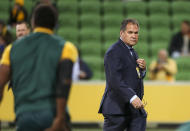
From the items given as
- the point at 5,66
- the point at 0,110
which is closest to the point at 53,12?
the point at 5,66

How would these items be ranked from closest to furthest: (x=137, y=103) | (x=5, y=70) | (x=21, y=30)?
(x=5, y=70) < (x=137, y=103) < (x=21, y=30)

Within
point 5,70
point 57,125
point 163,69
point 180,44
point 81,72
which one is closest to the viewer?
point 57,125

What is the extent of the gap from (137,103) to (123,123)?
322mm

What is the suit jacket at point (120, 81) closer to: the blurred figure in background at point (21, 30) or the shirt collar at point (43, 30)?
the blurred figure in background at point (21, 30)

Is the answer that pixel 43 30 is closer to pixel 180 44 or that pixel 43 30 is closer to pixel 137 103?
pixel 137 103

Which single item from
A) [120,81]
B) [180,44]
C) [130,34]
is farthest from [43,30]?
[180,44]

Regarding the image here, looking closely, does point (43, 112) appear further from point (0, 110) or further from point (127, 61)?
point (0, 110)

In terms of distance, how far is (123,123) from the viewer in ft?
17.3

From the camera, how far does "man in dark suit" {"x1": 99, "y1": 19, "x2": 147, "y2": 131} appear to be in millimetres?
5105

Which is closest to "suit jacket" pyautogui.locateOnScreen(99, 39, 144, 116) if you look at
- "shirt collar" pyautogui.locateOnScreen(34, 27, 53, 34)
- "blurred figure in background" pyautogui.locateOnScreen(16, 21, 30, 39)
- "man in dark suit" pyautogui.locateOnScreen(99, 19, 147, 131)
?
"man in dark suit" pyautogui.locateOnScreen(99, 19, 147, 131)

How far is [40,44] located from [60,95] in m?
0.36

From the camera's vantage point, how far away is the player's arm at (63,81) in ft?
11.5

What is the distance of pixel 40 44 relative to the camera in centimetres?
360

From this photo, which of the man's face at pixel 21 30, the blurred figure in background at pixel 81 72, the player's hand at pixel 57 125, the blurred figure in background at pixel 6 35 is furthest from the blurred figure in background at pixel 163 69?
the player's hand at pixel 57 125
